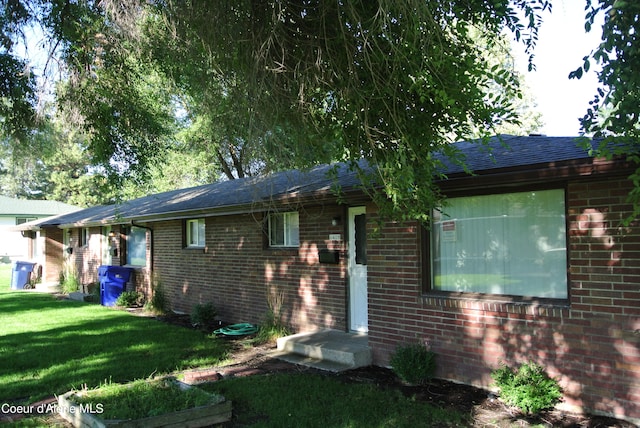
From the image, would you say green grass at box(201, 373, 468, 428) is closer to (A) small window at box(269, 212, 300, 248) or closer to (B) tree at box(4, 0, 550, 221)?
(B) tree at box(4, 0, 550, 221)

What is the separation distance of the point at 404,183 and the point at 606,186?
8.82ft

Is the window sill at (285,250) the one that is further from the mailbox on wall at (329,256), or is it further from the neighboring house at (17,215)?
the neighboring house at (17,215)

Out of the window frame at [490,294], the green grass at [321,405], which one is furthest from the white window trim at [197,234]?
the window frame at [490,294]

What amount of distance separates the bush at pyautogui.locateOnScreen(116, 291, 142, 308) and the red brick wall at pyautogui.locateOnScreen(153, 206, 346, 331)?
3.86 ft

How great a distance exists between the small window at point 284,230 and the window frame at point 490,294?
351 cm

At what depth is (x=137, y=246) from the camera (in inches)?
648

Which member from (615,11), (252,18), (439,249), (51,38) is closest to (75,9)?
(51,38)

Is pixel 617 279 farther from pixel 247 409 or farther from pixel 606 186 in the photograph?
pixel 247 409

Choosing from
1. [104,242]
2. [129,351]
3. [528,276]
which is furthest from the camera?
[104,242]

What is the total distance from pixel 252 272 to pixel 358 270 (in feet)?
10.2

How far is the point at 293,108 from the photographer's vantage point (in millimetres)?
5293

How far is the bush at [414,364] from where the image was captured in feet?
22.0

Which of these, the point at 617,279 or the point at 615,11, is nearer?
the point at 615,11

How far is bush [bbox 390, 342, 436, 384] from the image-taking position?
22.0 feet
